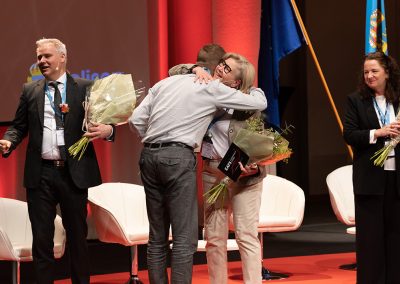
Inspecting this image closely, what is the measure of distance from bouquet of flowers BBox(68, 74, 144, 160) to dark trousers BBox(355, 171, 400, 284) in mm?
1650

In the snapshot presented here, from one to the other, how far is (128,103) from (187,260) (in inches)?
43.2

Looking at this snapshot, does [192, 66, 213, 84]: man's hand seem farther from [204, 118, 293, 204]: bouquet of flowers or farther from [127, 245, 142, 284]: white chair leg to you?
[127, 245, 142, 284]: white chair leg

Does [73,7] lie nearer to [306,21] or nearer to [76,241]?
[76,241]

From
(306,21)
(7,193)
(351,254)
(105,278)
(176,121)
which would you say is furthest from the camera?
(306,21)

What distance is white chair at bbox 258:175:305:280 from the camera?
678 cm

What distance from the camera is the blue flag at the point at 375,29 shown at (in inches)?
282

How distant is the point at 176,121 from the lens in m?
4.98

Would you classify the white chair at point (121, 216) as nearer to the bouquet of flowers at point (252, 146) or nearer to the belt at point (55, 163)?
the belt at point (55, 163)

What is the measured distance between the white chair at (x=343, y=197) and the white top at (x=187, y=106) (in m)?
2.37

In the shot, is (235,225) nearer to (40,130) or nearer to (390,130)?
(390,130)

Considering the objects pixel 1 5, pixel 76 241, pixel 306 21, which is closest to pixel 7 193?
pixel 1 5

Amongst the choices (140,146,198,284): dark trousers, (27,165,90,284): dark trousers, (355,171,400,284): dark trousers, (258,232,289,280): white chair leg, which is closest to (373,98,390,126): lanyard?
(355,171,400,284): dark trousers

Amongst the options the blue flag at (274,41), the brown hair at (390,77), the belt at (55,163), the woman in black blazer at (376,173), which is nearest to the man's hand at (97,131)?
the belt at (55,163)

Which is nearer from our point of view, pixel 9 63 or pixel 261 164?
pixel 261 164
